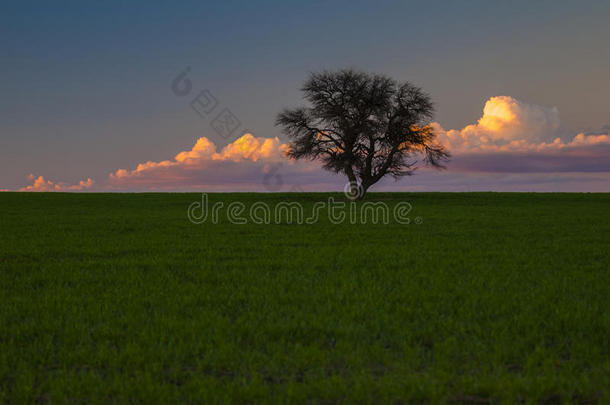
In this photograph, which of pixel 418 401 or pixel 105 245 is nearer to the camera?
pixel 418 401

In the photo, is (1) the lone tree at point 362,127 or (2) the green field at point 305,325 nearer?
(2) the green field at point 305,325

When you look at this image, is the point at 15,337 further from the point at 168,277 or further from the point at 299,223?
the point at 299,223

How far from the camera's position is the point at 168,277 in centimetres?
1062

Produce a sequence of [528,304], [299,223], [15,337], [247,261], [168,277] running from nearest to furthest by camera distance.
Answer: [15,337]
[528,304]
[168,277]
[247,261]
[299,223]

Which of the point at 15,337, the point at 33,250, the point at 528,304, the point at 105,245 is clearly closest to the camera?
the point at 15,337

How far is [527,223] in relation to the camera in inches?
945

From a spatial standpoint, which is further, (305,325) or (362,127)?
(362,127)

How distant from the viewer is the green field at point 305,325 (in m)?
5.07

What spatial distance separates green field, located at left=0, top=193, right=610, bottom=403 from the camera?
507 centimetres

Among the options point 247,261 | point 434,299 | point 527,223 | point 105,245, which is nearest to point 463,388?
point 434,299

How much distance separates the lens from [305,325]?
22.7 ft

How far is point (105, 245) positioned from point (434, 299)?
12273 mm

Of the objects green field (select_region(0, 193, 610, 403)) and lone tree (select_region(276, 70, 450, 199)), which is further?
lone tree (select_region(276, 70, 450, 199))

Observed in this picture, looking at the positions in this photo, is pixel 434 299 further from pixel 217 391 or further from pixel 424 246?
pixel 424 246
